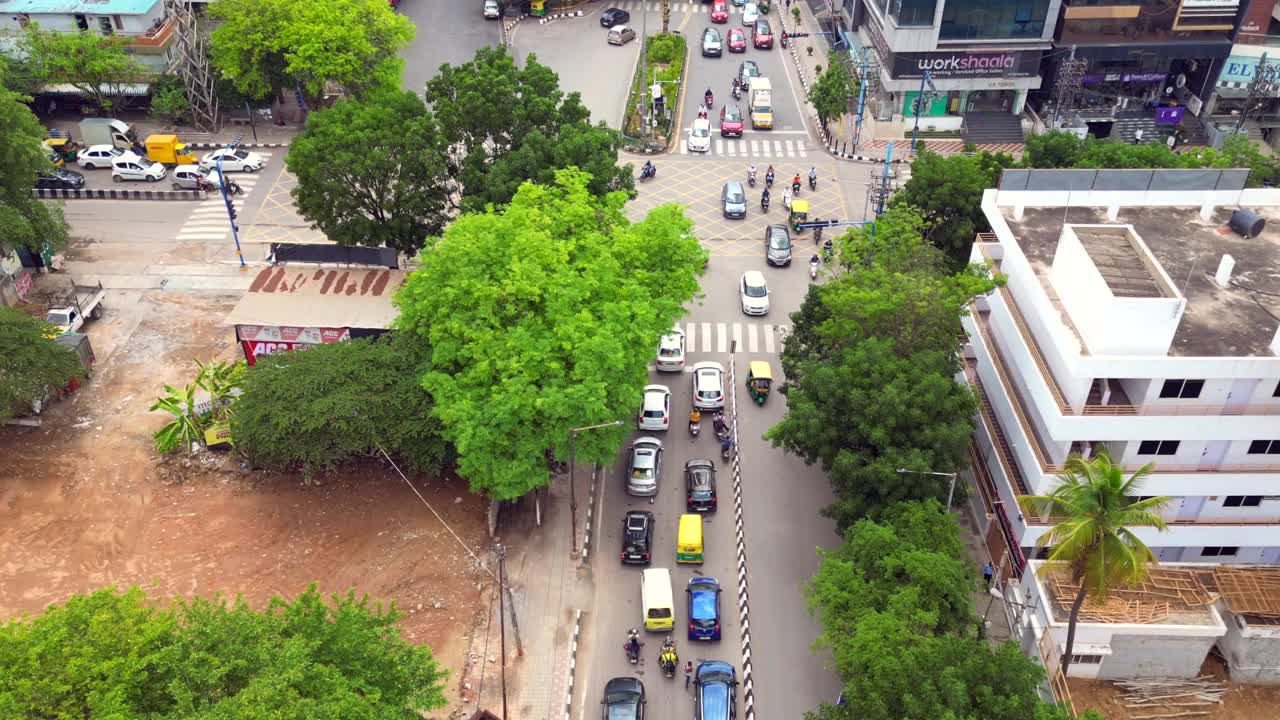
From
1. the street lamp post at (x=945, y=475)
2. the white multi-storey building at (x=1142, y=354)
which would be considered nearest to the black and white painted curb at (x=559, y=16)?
the white multi-storey building at (x=1142, y=354)

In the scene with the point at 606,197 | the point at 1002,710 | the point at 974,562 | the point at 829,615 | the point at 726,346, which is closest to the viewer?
the point at 1002,710

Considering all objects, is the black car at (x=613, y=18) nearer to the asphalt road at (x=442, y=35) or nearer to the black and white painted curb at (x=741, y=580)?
the asphalt road at (x=442, y=35)

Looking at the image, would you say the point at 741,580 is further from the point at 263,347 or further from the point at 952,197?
the point at 263,347

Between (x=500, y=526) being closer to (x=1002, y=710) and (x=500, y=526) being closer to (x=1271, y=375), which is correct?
(x=1002, y=710)

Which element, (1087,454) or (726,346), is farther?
(726,346)

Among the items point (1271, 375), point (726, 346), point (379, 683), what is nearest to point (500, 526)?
point (379, 683)

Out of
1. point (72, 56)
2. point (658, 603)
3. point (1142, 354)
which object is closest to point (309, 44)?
point (72, 56)
